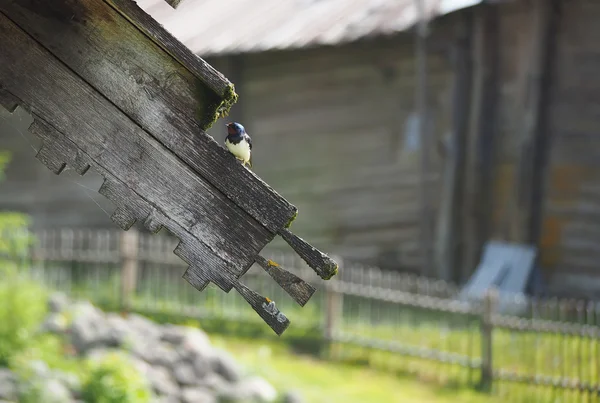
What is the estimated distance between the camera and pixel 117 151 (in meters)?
2.88

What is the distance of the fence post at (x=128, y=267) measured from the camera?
41.5 feet

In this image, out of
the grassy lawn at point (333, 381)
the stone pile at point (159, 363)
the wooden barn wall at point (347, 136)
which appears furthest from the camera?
the wooden barn wall at point (347, 136)

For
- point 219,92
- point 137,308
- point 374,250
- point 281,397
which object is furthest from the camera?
point 374,250

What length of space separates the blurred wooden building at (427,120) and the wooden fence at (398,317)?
847 millimetres

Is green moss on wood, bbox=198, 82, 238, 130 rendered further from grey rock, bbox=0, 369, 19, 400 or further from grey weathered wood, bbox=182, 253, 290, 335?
grey rock, bbox=0, 369, 19, 400

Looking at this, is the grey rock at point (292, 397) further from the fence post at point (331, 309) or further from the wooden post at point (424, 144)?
the wooden post at point (424, 144)

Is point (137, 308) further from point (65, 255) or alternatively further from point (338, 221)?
point (338, 221)

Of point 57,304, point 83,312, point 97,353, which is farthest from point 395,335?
point 57,304

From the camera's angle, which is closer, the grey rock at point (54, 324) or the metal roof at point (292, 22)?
the grey rock at point (54, 324)

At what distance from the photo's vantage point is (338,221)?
46.6 ft

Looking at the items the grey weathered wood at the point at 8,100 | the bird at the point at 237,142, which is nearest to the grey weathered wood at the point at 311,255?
the bird at the point at 237,142

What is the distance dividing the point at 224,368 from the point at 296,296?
6.47m

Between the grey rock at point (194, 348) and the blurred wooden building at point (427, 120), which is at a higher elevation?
the blurred wooden building at point (427, 120)

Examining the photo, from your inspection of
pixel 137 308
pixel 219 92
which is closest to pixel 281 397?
pixel 137 308
